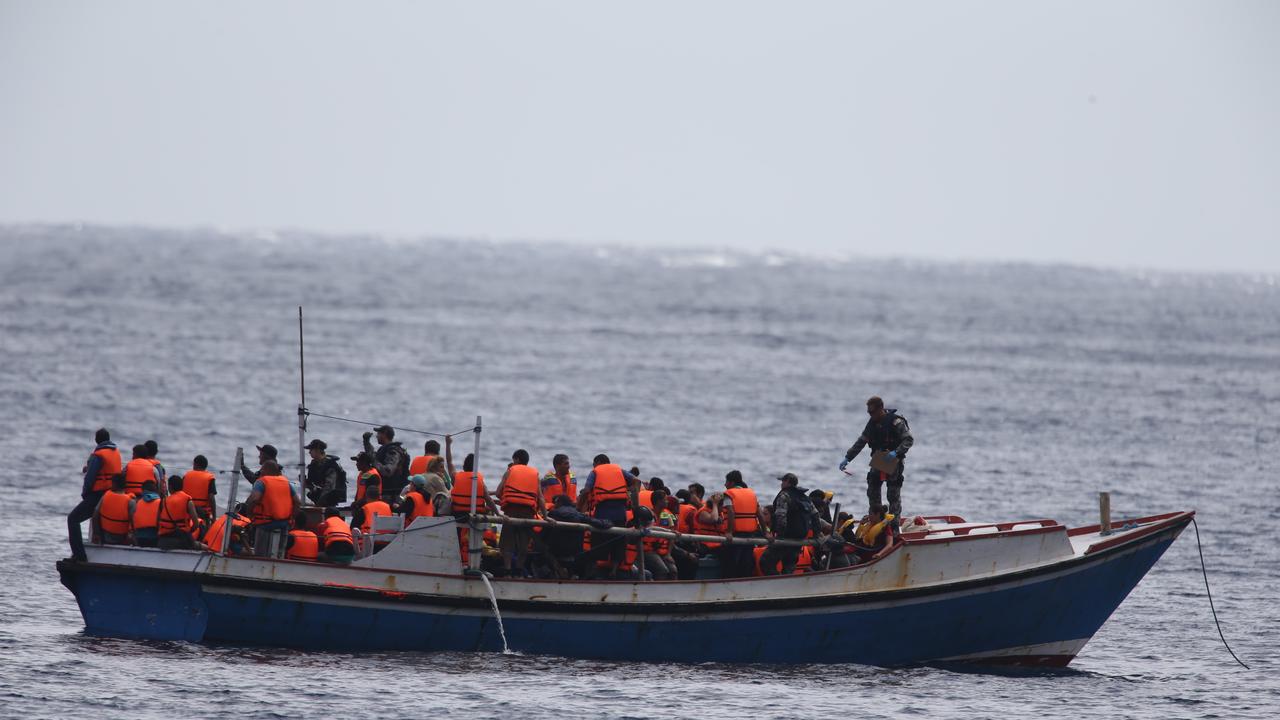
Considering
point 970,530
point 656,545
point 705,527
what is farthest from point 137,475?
point 970,530

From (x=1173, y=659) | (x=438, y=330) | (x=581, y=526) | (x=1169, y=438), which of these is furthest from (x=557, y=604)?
(x=438, y=330)

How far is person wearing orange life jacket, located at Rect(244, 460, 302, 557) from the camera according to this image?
70.7 feet

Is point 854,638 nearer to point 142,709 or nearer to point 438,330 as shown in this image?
point 142,709

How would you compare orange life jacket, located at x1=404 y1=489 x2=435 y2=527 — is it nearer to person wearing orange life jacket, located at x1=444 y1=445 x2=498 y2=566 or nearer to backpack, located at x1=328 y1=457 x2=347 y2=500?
person wearing orange life jacket, located at x1=444 y1=445 x2=498 y2=566

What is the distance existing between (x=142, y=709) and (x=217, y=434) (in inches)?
1016

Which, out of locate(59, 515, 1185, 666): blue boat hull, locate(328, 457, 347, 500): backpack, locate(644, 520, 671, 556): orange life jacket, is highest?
locate(328, 457, 347, 500): backpack

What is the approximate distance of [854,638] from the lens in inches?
879

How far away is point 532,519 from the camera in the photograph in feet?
70.9

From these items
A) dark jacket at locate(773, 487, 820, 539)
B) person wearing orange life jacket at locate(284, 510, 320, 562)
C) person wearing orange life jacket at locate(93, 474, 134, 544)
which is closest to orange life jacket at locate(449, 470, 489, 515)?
person wearing orange life jacket at locate(284, 510, 320, 562)

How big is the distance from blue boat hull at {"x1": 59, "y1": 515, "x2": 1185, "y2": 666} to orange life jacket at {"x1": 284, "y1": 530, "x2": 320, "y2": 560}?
0.57m

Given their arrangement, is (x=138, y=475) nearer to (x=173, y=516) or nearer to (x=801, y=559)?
(x=173, y=516)

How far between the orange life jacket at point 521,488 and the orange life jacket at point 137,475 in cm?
483

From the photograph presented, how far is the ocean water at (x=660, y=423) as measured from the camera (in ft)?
70.4

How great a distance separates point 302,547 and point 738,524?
5.75m
